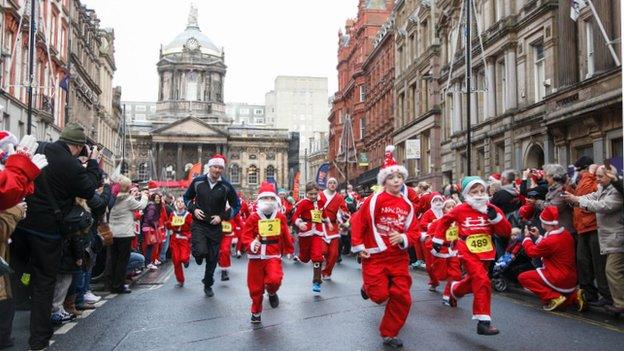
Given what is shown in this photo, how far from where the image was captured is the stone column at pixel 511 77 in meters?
25.1

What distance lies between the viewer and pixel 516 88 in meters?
25.1

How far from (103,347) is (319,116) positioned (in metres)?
135

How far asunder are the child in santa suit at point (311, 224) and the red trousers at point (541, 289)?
3736mm

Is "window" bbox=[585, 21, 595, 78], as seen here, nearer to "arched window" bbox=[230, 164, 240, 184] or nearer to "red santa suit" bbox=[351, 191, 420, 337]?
"red santa suit" bbox=[351, 191, 420, 337]

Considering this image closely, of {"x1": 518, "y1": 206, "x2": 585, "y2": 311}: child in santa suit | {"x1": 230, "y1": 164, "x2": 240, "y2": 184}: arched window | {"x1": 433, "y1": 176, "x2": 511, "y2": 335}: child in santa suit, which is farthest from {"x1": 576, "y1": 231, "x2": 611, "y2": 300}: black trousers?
{"x1": 230, "y1": 164, "x2": 240, "y2": 184}: arched window

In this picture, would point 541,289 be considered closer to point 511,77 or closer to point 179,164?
point 511,77

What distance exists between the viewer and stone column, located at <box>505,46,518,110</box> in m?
25.1

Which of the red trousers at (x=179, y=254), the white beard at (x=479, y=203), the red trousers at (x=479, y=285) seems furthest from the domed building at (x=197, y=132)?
the red trousers at (x=479, y=285)

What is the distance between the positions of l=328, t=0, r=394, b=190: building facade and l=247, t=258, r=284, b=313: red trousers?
1412 inches

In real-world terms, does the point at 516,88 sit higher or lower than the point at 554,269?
higher

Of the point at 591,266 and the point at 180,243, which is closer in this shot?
the point at 591,266

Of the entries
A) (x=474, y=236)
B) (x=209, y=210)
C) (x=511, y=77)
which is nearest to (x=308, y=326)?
(x=474, y=236)

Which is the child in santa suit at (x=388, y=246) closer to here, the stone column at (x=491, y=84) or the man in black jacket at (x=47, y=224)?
the man in black jacket at (x=47, y=224)

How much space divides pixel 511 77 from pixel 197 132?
82.0 m
